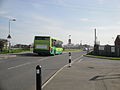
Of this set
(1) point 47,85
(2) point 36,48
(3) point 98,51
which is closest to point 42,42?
(2) point 36,48

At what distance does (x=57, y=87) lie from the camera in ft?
25.9

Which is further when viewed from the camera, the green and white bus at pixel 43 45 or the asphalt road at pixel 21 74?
the green and white bus at pixel 43 45

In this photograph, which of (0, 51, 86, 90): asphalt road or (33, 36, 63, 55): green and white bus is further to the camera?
(33, 36, 63, 55): green and white bus

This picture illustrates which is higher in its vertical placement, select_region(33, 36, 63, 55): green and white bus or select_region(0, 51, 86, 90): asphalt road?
select_region(33, 36, 63, 55): green and white bus

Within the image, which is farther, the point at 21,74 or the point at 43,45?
the point at 43,45

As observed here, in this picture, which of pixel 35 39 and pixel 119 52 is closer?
pixel 35 39

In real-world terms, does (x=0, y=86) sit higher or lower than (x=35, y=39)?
lower

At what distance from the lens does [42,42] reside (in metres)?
31.2

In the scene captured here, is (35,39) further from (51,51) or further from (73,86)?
(73,86)

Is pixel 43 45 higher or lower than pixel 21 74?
higher

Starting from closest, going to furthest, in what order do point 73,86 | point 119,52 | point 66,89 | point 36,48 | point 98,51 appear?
point 66,89
point 73,86
point 36,48
point 119,52
point 98,51

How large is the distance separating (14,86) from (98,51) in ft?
107

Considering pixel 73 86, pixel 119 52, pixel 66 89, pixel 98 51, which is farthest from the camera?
pixel 98 51

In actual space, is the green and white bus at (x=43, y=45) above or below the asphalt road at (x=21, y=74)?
above
